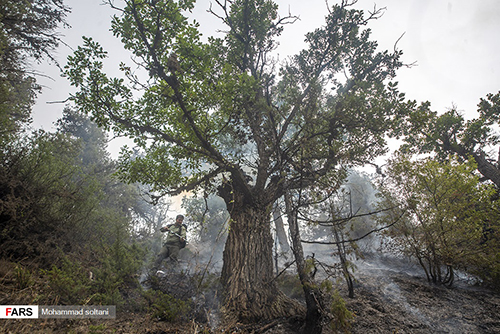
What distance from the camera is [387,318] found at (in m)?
3.87

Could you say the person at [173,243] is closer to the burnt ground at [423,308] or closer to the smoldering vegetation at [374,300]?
the smoldering vegetation at [374,300]

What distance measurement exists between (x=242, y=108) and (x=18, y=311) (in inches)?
207

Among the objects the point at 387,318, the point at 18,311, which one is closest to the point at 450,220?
the point at 387,318

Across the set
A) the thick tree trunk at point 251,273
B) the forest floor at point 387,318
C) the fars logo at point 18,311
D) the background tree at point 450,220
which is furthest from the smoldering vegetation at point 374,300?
the fars logo at point 18,311

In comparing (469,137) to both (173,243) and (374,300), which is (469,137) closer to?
(374,300)

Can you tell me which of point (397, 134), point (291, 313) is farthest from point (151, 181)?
point (397, 134)

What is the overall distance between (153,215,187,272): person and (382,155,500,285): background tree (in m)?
Result: 7.15

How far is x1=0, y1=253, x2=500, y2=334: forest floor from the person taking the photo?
2393 mm

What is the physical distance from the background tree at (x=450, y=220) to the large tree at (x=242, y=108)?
1.62 m

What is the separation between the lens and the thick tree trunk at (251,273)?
374 centimetres

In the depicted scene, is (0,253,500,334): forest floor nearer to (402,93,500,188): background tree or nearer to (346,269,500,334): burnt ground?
(346,269,500,334): burnt ground

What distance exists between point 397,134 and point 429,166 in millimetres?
1562

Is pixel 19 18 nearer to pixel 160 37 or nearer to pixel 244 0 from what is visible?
pixel 160 37

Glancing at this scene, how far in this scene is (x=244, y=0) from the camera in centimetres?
584
